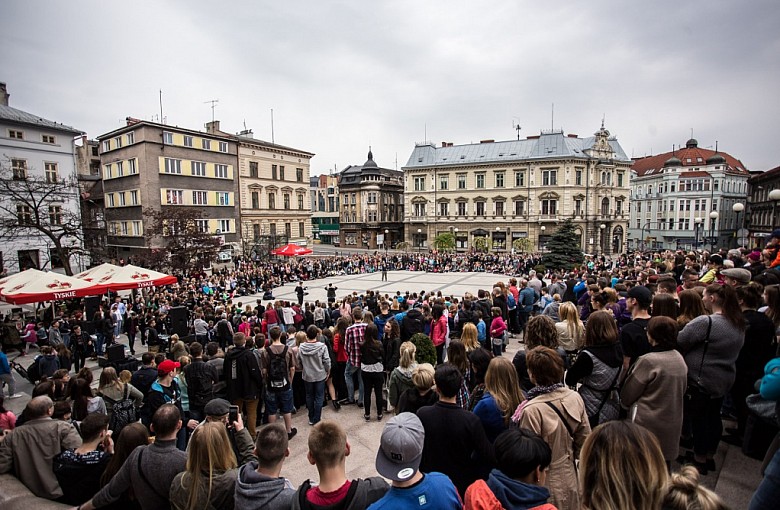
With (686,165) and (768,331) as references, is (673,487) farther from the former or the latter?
(686,165)

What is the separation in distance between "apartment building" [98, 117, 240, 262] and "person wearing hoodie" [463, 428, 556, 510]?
35710mm

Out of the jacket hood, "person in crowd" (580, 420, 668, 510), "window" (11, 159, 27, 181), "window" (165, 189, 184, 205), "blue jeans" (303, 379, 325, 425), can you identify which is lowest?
"blue jeans" (303, 379, 325, 425)

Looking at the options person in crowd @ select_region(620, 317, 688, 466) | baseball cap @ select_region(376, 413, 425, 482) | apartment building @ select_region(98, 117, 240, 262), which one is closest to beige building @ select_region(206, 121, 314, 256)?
apartment building @ select_region(98, 117, 240, 262)

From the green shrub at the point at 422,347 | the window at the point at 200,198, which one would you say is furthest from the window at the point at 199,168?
the green shrub at the point at 422,347

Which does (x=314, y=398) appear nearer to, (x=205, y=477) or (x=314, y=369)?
(x=314, y=369)

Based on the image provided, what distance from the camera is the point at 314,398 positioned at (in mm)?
7430

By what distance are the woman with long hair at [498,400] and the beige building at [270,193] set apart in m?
40.3

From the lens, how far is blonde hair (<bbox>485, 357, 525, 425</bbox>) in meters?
3.78

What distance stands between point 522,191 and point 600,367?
2179 inches

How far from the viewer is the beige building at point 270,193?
45344 millimetres

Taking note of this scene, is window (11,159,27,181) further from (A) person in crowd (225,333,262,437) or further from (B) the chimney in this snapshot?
(A) person in crowd (225,333,262,437)

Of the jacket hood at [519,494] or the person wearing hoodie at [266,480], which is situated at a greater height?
the jacket hood at [519,494]

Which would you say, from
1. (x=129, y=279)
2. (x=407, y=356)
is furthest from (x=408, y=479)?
(x=129, y=279)

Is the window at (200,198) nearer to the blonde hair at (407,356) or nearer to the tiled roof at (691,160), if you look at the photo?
the blonde hair at (407,356)
